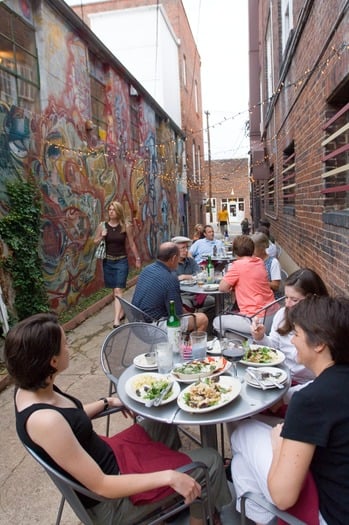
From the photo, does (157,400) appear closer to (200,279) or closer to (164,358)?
(164,358)

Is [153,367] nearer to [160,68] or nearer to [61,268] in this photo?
[61,268]

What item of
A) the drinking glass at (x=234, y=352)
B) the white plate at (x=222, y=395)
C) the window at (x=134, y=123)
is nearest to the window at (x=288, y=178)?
the window at (x=134, y=123)

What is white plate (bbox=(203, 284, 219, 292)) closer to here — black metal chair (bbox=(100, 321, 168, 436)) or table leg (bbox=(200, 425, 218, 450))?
black metal chair (bbox=(100, 321, 168, 436))

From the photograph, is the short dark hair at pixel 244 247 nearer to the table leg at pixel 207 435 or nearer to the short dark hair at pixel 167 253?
the short dark hair at pixel 167 253

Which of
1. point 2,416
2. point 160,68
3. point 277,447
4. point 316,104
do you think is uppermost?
point 160,68

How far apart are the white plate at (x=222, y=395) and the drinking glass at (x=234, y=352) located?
161 millimetres

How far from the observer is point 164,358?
7.30 ft

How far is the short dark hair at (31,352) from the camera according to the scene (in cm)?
151

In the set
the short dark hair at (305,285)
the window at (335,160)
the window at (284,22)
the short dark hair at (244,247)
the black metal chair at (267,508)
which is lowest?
the black metal chair at (267,508)

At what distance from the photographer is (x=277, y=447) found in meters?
1.58

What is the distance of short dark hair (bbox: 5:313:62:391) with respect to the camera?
59.4 inches

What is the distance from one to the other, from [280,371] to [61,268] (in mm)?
4714

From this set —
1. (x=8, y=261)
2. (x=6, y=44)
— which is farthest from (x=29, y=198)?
(x=6, y=44)

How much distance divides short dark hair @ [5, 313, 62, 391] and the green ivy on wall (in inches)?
130
